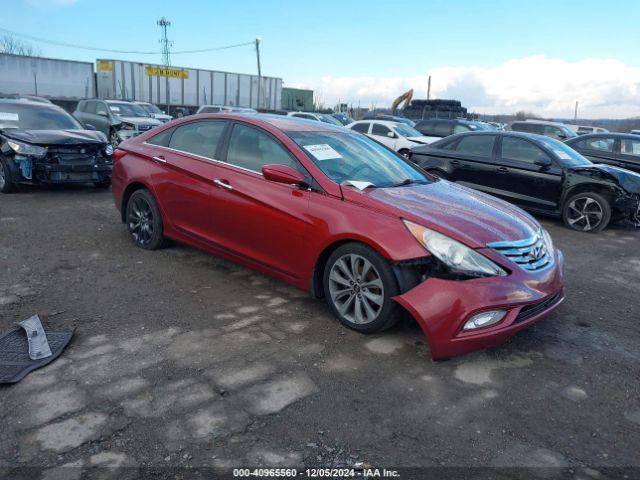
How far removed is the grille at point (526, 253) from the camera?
348cm

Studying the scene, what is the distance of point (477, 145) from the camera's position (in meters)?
8.83

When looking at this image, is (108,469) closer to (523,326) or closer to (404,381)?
(404,381)

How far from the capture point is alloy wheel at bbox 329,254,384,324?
358cm

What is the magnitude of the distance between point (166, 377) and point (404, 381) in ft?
4.79

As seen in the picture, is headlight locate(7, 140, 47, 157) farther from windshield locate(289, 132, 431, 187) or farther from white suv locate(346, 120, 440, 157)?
white suv locate(346, 120, 440, 157)

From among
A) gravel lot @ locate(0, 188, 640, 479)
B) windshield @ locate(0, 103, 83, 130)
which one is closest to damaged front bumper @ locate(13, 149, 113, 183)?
windshield @ locate(0, 103, 83, 130)

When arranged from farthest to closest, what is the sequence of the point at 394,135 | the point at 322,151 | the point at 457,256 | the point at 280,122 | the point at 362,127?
the point at 362,127 < the point at 394,135 < the point at 280,122 < the point at 322,151 < the point at 457,256

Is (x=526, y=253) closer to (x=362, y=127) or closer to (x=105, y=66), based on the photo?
(x=362, y=127)

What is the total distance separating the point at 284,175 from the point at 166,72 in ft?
97.4

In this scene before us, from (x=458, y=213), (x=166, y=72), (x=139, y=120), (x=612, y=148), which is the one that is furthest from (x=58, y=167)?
(x=166, y=72)

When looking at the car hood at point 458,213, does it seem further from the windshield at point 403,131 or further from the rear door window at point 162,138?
the windshield at point 403,131

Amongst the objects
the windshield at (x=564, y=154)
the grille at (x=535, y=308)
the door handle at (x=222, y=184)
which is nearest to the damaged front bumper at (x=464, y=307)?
the grille at (x=535, y=308)

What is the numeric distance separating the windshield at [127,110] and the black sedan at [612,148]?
13692 millimetres

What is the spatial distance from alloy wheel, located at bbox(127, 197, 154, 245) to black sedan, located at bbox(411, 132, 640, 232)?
216 inches
